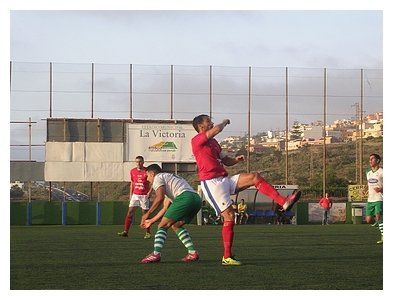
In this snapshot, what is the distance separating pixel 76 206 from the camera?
1262 inches

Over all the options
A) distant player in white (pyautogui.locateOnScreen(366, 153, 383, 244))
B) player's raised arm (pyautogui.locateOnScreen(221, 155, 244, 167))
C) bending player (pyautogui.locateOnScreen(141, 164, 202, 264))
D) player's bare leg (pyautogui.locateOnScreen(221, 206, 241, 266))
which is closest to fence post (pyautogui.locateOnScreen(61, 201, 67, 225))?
distant player in white (pyautogui.locateOnScreen(366, 153, 383, 244))

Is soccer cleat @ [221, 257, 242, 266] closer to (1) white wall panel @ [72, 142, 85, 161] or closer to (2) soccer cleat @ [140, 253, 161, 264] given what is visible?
(2) soccer cleat @ [140, 253, 161, 264]

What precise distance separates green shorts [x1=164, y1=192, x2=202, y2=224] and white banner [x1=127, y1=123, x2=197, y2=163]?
26.1m

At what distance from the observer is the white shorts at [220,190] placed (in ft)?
36.2

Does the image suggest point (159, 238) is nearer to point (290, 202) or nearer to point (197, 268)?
point (197, 268)

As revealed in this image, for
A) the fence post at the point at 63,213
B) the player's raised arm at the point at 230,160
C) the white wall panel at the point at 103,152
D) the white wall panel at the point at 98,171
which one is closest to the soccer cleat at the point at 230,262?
the player's raised arm at the point at 230,160

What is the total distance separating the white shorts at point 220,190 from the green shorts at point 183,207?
1.24 ft

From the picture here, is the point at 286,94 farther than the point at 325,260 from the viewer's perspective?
Yes

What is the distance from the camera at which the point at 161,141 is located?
124 ft

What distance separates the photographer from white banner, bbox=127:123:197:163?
124 feet

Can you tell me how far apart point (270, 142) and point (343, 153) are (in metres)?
15.1

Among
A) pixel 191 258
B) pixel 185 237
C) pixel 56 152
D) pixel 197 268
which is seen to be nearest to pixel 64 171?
pixel 56 152
